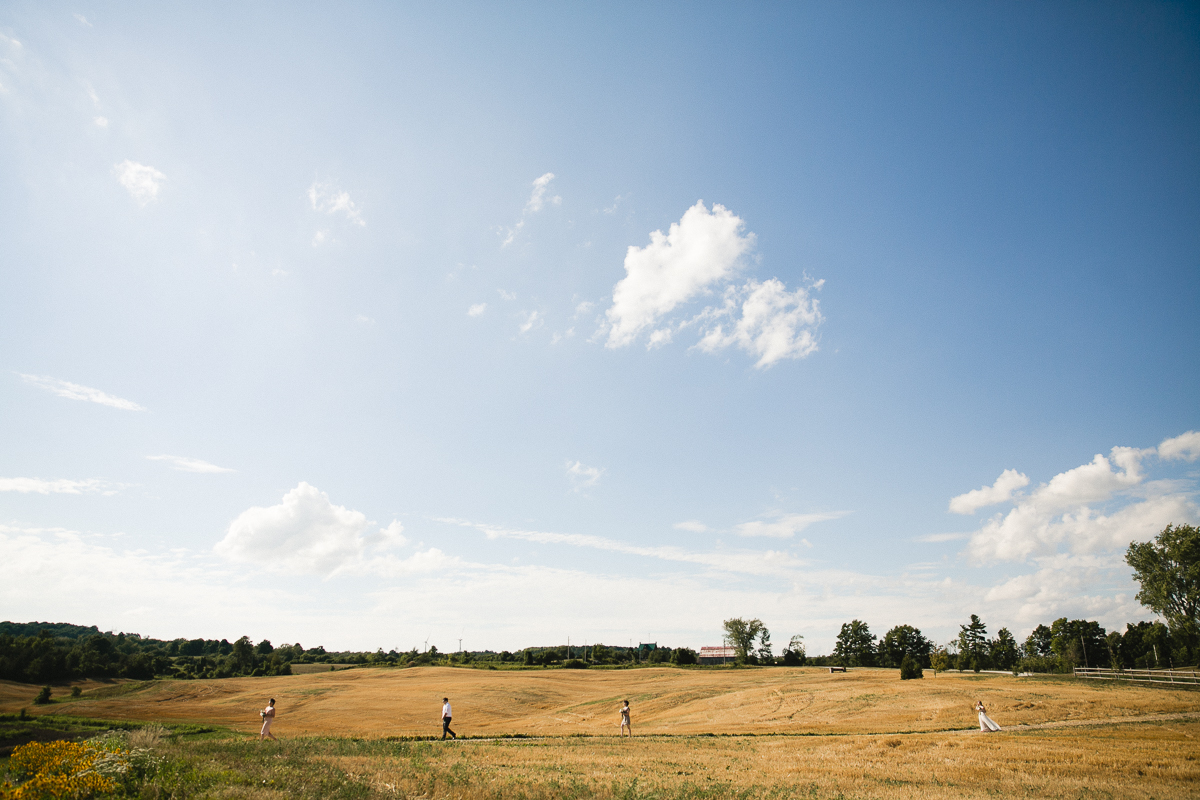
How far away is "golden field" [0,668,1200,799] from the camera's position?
17.9 metres

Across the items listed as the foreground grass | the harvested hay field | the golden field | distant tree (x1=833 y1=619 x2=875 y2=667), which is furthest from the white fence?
distant tree (x1=833 y1=619 x2=875 y2=667)

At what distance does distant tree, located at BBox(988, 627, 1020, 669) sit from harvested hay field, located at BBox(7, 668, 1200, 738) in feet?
299

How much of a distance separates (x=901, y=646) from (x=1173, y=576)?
250 feet

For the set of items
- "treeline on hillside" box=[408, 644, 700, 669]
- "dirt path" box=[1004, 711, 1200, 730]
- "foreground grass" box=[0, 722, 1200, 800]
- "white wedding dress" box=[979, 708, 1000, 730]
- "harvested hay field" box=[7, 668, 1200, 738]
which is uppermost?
"foreground grass" box=[0, 722, 1200, 800]

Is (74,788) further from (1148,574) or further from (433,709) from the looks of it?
(1148,574)

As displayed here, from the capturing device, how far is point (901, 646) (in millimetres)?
141000

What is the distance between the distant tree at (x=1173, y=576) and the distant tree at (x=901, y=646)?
69107mm

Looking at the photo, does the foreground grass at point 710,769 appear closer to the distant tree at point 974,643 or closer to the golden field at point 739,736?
the golden field at point 739,736

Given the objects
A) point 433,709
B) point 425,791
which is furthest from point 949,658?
point 425,791

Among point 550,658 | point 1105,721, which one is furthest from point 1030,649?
point 1105,721

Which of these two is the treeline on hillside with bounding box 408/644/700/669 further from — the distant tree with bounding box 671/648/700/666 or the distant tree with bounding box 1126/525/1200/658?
the distant tree with bounding box 1126/525/1200/658

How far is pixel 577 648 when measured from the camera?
192 metres

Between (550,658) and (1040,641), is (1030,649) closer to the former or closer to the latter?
(1040,641)

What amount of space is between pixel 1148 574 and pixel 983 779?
86.6 m
